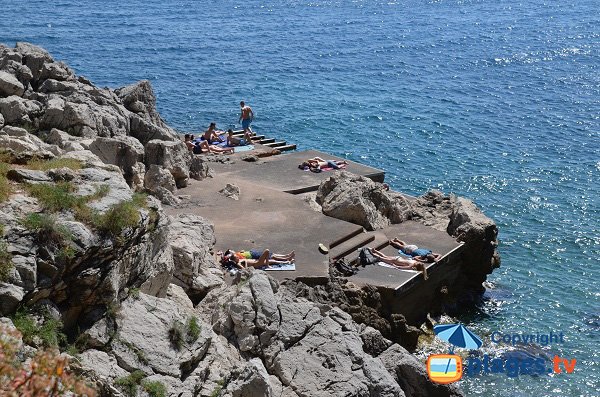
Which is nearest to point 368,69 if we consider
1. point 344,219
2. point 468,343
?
point 344,219

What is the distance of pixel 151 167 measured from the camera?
31078 mm

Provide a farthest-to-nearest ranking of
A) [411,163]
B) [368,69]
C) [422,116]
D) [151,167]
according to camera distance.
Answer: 1. [368,69]
2. [422,116]
3. [411,163]
4. [151,167]

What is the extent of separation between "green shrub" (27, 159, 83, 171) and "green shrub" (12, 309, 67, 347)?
407 centimetres

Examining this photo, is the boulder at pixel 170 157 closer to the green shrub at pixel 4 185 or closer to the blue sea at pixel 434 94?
the blue sea at pixel 434 94

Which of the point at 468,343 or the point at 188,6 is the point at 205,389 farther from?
the point at 188,6

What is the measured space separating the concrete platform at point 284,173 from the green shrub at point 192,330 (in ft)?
54.5

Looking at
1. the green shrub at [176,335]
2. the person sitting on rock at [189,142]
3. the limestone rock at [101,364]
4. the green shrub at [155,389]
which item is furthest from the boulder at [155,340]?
the person sitting on rock at [189,142]

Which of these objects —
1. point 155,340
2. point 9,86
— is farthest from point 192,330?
point 9,86

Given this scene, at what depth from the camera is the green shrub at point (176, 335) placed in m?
Answer: 17.8

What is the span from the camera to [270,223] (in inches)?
1202

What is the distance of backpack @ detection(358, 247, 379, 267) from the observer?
1152 inches

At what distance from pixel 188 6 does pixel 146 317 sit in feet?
271

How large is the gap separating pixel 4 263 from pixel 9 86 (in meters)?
17.1

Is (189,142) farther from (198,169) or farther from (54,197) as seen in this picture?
(54,197)
